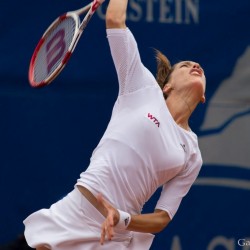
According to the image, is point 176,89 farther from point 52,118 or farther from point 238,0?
point 238,0

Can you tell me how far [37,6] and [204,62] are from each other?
1101 millimetres

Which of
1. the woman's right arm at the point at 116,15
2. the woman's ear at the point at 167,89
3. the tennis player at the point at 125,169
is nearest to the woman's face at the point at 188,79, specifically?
the woman's ear at the point at 167,89

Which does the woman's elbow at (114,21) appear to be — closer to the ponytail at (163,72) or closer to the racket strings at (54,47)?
the racket strings at (54,47)

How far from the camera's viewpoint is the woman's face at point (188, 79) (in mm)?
4316

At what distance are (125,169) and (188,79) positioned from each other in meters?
0.61

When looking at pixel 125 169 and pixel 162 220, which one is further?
pixel 162 220

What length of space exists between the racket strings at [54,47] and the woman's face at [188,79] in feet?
1.74

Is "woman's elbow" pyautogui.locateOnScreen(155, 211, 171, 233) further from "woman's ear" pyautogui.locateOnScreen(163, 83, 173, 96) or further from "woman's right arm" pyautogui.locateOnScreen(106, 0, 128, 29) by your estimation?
"woman's right arm" pyautogui.locateOnScreen(106, 0, 128, 29)

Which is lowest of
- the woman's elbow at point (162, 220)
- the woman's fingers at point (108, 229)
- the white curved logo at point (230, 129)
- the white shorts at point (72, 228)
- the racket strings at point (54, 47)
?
Answer: the white curved logo at point (230, 129)

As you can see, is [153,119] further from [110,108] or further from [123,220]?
[110,108]

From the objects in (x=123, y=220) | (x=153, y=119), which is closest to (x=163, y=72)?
(x=153, y=119)

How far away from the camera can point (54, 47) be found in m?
4.52

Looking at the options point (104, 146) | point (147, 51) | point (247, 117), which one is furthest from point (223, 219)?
point (104, 146)

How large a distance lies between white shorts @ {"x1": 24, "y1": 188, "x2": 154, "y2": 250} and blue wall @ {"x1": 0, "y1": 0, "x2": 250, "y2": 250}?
1.22 m
